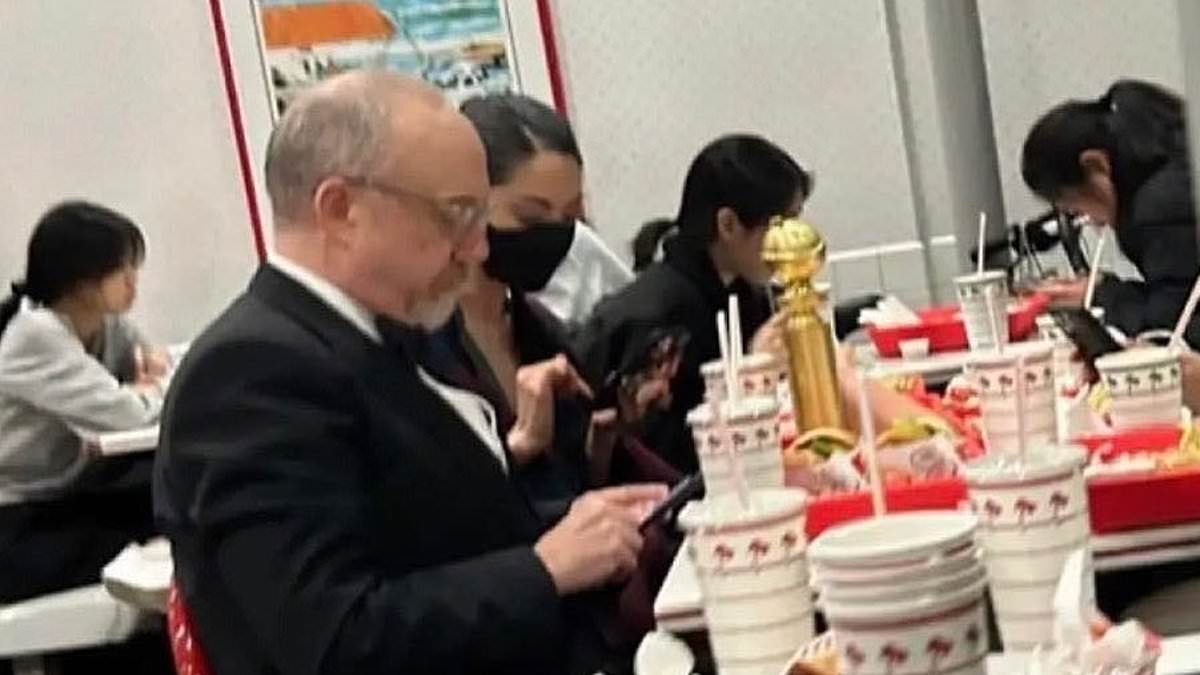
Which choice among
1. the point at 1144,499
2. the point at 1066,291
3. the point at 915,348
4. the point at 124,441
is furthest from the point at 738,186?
the point at 1144,499

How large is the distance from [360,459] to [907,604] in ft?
2.25

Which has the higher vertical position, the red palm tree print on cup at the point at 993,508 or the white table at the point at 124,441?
the red palm tree print on cup at the point at 993,508

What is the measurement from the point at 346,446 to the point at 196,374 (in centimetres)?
14

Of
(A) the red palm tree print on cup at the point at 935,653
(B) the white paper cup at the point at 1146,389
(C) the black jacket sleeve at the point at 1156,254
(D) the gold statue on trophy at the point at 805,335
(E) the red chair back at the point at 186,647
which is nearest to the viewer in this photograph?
(A) the red palm tree print on cup at the point at 935,653

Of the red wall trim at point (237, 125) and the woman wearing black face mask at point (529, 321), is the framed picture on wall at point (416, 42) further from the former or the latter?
the woman wearing black face mask at point (529, 321)

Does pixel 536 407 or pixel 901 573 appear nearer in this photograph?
pixel 901 573

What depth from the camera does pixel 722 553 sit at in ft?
4.73

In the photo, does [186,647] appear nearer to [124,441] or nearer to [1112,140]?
[124,441]

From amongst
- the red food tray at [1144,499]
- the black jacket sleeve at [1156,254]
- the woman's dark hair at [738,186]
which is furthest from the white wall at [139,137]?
the red food tray at [1144,499]

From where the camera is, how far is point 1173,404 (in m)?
1.93

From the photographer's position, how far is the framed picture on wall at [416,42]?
4.93m

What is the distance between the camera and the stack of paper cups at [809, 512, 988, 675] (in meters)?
1.14

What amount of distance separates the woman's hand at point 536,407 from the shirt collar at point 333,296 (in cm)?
43

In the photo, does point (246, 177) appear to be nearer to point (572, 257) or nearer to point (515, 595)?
point (572, 257)
